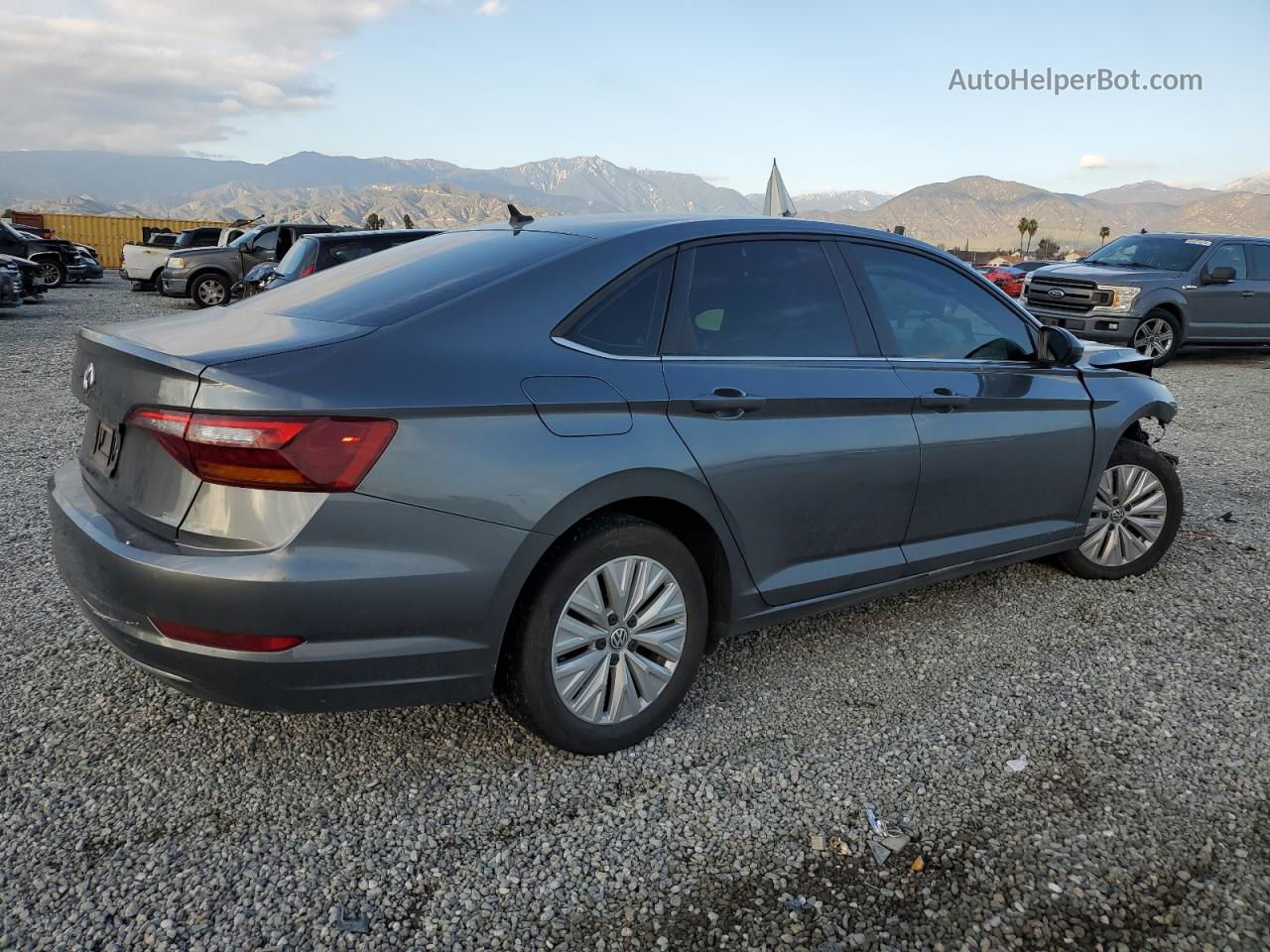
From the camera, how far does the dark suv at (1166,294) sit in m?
12.8

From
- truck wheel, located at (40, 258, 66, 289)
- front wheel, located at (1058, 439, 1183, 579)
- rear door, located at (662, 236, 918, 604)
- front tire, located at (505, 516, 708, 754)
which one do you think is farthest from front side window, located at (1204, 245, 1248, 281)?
truck wheel, located at (40, 258, 66, 289)

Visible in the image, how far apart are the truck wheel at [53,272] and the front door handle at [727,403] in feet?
80.8

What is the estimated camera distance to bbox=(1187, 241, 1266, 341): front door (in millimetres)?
13203

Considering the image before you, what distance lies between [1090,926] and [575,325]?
6.86 feet

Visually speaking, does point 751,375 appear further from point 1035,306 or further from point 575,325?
point 1035,306

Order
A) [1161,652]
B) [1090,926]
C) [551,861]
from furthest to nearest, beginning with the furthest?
[1161,652] → [551,861] → [1090,926]

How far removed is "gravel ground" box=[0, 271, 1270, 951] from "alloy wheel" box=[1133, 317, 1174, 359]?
1022 cm

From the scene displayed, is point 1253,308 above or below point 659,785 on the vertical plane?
above

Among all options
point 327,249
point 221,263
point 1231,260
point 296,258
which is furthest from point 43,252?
point 1231,260

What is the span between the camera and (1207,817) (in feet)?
9.12

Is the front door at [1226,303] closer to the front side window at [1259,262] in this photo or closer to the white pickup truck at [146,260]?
the front side window at [1259,262]

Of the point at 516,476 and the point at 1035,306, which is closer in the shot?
the point at 516,476

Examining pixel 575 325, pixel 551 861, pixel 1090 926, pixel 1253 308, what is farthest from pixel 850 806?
pixel 1253 308

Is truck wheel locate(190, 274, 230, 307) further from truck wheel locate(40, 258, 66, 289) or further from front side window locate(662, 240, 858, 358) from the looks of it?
front side window locate(662, 240, 858, 358)
